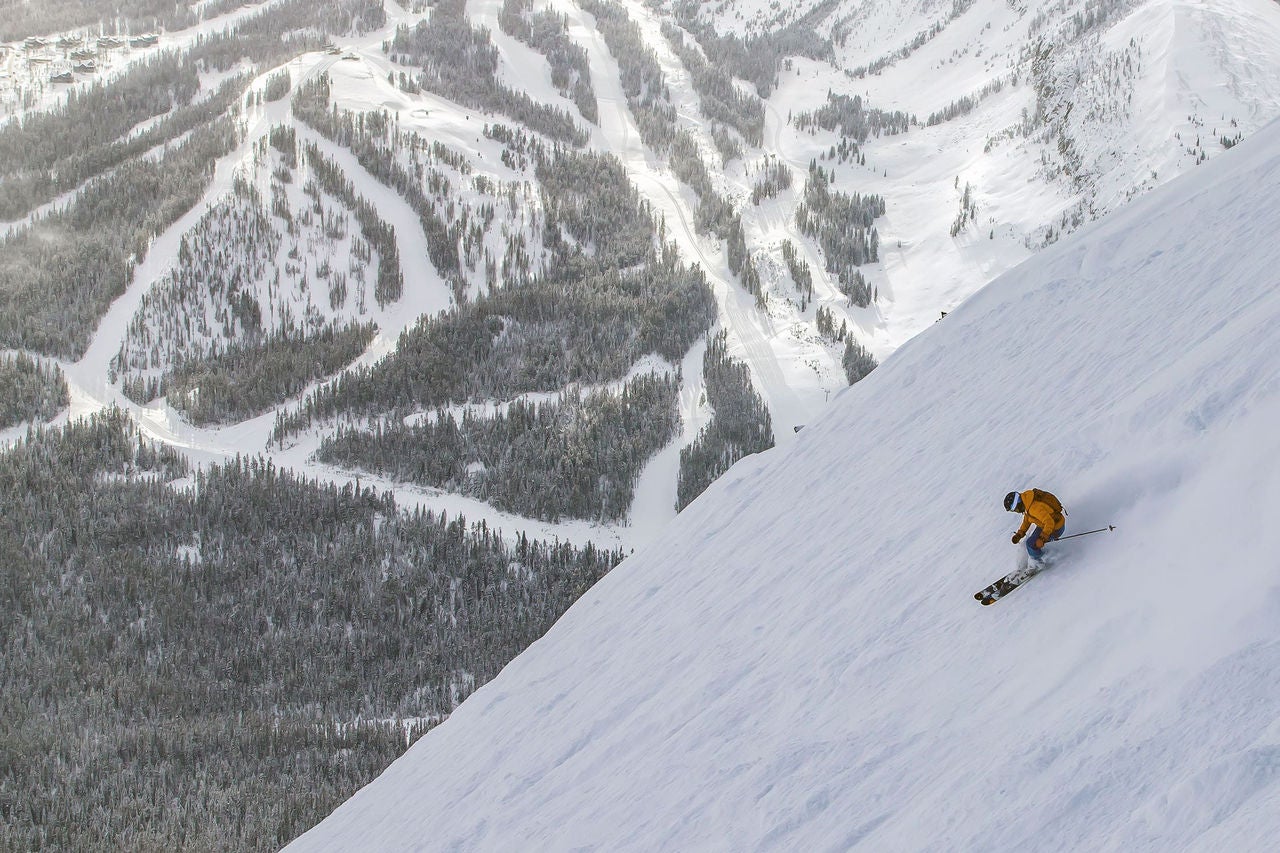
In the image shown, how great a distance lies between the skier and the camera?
8.33m

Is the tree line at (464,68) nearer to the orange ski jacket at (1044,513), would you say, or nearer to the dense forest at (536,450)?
the dense forest at (536,450)

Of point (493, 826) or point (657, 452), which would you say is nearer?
point (493, 826)

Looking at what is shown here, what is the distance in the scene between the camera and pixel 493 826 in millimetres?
10930

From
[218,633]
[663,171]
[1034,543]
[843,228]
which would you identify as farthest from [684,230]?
[1034,543]

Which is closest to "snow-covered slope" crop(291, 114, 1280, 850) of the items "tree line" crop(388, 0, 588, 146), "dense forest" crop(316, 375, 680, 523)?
"dense forest" crop(316, 375, 680, 523)

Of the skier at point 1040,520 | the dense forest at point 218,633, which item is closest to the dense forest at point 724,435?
the dense forest at point 218,633

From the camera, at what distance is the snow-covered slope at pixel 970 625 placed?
6.19 metres

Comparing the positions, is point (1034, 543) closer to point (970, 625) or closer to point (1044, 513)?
point (1044, 513)

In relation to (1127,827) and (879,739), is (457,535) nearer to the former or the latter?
(879,739)

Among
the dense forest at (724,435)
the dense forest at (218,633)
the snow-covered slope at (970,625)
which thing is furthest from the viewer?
the dense forest at (724,435)

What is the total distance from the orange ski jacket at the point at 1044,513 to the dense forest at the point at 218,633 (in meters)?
20.4

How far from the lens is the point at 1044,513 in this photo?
835cm

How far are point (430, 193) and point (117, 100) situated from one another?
2370 centimetres

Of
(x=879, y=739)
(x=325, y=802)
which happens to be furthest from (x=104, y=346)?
(x=879, y=739)
